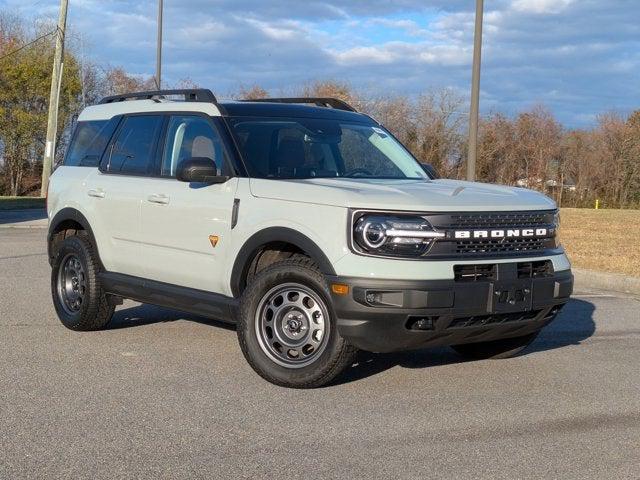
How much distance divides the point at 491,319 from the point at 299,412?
54.5 inches

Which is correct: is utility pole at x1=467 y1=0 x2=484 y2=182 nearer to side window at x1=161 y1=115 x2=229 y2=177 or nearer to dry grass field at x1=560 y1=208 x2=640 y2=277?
dry grass field at x1=560 y1=208 x2=640 y2=277

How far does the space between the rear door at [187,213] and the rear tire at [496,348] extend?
6.79 feet

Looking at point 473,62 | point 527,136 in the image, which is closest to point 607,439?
point 473,62

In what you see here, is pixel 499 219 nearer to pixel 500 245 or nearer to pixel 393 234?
pixel 500 245

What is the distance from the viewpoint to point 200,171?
6016 mm

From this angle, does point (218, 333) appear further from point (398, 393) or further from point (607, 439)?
point (607, 439)

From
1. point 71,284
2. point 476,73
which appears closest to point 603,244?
point 476,73

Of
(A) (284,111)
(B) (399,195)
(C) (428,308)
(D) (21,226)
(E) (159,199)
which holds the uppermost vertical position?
(A) (284,111)

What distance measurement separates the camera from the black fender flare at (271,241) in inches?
212

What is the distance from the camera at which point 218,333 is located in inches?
296

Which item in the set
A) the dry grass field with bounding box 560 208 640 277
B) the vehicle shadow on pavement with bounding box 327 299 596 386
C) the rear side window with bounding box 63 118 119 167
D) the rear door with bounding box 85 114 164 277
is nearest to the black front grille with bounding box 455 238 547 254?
the vehicle shadow on pavement with bounding box 327 299 596 386

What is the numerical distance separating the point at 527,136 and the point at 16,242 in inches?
1288

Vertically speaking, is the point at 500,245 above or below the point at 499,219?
below

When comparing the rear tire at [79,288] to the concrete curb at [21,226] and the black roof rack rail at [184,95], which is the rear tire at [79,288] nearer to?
the black roof rack rail at [184,95]
